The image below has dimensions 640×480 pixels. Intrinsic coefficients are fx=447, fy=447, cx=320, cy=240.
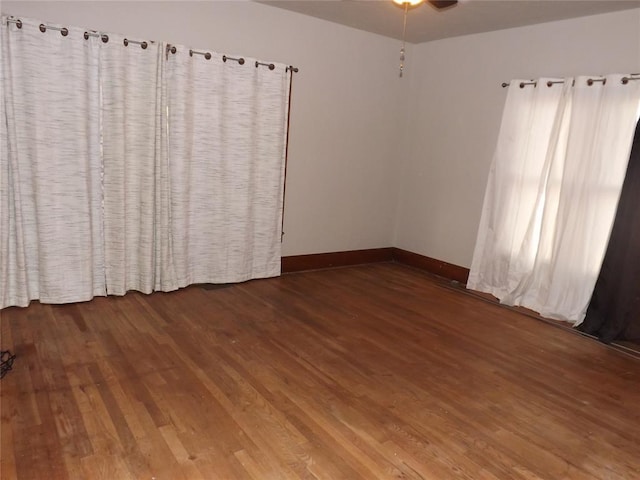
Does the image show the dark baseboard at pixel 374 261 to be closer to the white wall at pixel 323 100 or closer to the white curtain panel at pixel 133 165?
the white wall at pixel 323 100

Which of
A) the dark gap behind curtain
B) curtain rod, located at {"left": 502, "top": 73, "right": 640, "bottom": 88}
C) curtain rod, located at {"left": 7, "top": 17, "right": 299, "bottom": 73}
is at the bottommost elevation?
the dark gap behind curtain

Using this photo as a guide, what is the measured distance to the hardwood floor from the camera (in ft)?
6.04

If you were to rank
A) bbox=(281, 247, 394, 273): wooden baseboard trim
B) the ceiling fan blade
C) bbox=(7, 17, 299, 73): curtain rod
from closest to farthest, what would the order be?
the ceiling fan blade < bbox=(7, 17, 299, 73): curtain rod < bbox=(281, 247, 394, 273): wooden baseboard trim

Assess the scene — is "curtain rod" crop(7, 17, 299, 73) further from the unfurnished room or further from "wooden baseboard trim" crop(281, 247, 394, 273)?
"wooden baseboard trim" crop(281, 247, 394, 273)

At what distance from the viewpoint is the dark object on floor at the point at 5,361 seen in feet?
7.68

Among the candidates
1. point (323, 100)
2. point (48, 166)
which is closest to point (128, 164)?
point (48, 166)

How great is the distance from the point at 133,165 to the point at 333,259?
2.28 meters

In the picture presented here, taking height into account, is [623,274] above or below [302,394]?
above

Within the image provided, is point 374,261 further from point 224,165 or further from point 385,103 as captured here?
point 224,165

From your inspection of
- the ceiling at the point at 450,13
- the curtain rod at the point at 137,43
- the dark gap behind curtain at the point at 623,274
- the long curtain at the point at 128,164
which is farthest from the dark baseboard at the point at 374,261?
the ceiling at the point at 450,13

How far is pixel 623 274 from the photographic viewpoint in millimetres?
3281

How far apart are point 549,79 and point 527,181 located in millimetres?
849

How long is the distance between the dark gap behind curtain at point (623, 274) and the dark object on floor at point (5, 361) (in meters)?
3.88

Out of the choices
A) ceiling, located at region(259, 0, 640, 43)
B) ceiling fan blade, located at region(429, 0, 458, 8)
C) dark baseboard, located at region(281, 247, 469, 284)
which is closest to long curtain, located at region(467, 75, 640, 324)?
dark baseboard, located at region(281, 247, 469, 284)
